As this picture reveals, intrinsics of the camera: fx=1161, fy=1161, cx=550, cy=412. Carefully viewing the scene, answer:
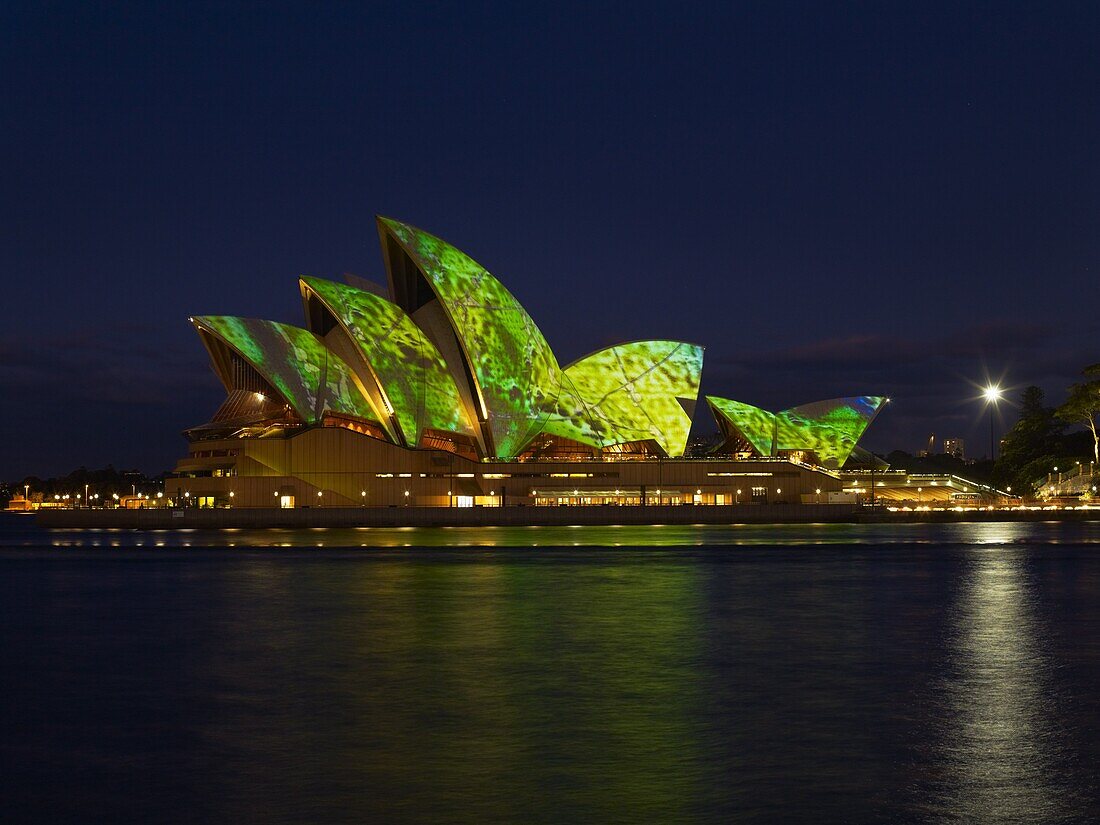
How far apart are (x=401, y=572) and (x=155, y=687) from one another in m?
18.8

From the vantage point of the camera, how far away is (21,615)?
23391mm

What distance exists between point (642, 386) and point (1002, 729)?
70.5m

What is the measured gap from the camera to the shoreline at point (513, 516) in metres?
71.7

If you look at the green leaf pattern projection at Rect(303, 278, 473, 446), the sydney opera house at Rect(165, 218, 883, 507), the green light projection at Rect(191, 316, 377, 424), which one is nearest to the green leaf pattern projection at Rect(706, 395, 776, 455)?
the sydney opera house at Rect(165, 218, 883, 507)

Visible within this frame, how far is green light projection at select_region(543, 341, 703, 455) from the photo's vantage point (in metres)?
80.4

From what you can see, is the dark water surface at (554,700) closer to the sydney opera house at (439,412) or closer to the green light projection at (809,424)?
the sydney opera house at (439,412)

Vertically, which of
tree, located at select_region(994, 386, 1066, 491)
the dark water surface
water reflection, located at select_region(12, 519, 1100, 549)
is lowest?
water reflection, located at select_region(12, 519, 1100, 549)

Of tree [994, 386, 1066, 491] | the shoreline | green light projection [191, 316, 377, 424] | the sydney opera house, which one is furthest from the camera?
tree [994, 386, 1066, 491]

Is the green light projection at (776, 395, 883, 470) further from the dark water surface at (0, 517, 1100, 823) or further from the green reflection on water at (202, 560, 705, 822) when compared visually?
the green reflection on water at (202, 560, 705, 822)

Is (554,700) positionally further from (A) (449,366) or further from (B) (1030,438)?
(B) (1030,438)

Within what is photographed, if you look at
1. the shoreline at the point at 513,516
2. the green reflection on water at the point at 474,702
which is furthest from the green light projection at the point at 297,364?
the green reflection on water at the point at 474,702

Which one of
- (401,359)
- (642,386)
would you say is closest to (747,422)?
(642,386)

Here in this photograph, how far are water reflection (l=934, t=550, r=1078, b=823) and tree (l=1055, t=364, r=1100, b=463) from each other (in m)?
74.2

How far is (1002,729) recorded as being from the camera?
37.2 ft
